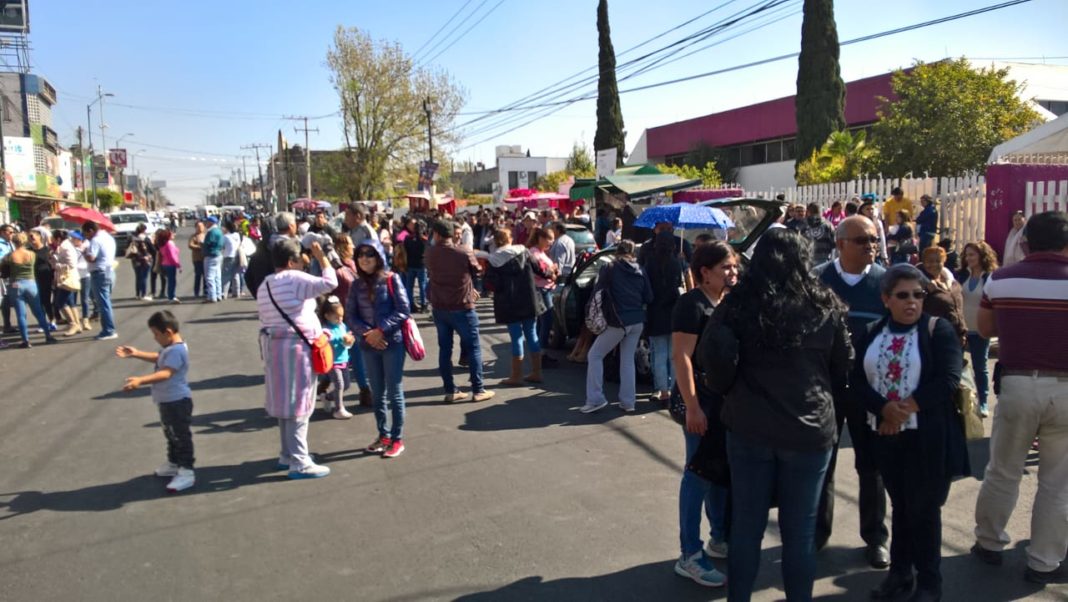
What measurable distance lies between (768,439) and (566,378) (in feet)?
18.6

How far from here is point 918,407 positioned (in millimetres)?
3471

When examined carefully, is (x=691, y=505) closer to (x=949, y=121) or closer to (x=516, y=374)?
(x=516, y=374)

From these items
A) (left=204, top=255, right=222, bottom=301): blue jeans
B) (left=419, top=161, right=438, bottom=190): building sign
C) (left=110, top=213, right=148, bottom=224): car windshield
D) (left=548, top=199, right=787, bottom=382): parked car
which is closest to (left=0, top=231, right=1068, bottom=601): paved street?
(left=548, top=199, right=787, bottom=382): parked car

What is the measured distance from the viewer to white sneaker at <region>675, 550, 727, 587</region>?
3812 mm

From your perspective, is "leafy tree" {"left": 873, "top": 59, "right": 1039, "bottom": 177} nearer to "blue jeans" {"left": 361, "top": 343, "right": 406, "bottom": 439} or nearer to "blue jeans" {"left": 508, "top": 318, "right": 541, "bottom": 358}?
"blue jeans" {"left": 508, "top": 318, "right": 541, "bottom": 358}

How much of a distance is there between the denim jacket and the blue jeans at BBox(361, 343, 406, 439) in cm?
7

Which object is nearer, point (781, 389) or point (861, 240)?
point (781, 389)

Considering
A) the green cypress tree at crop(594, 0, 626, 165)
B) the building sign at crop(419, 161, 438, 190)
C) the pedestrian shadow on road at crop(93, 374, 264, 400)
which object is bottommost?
the pedestrian shadow on road at crop(93, 374, 264, 400)

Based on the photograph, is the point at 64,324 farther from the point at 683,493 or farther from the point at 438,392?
the point at 683,493

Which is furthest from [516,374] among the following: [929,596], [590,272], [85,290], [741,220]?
[85,290]

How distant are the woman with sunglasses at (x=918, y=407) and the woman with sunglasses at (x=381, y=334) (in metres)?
3.56

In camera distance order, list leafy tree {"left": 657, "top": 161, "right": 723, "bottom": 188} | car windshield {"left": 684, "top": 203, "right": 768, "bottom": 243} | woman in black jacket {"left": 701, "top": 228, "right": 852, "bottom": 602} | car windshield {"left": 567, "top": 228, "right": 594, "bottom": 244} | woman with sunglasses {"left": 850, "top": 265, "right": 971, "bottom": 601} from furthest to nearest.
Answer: leafy tree {"left": 657, "top": 161, "right": 723, "bottom": 188}
car windshield {"left": 567, "top": 228, "right": 594, "bottom": 244}
car windshield {"left": 684, "top": 203, "right": 768, "bottom": 243}
woman with sunglasses {"left": 850, "top": 265, "right": 971, "bottom": 601}
woman in black jacket {"left": 701, "top": 228, "right": 852, "bottom": 602}

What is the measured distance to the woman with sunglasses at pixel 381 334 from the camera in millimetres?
6012

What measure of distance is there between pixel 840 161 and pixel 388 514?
69.7 feet
